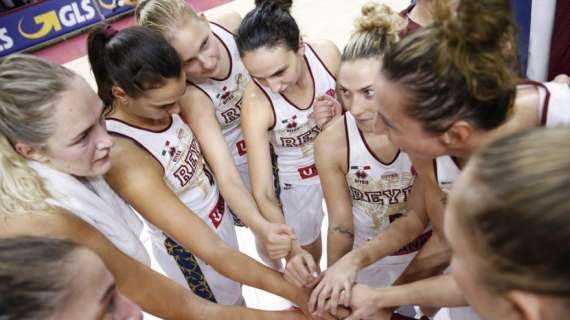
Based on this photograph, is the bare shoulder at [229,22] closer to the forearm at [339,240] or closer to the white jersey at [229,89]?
the white jersey at [229,89]

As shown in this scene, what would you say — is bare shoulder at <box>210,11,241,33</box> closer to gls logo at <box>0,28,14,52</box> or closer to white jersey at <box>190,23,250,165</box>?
white jersey at <box>190,23,250,165</box>

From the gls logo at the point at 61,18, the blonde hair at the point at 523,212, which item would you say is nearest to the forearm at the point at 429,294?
the blonde hair at the point at 523,212

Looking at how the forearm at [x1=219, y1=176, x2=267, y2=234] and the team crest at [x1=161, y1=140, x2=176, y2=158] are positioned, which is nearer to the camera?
the team crest at [x1=161, y1=140, x2=176, y2=158]

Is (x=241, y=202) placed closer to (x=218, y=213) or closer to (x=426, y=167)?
(x=218, y=213)

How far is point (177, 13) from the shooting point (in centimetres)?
180

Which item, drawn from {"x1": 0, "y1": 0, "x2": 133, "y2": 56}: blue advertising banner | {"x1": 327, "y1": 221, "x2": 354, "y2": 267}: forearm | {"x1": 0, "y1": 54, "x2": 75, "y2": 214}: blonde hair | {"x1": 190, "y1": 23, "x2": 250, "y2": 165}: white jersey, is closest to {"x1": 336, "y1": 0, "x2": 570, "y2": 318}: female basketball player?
{"x1": 327, "y1": 221, "x2": 354, "y2": 267}: forearm

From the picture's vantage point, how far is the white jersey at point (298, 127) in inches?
75.1

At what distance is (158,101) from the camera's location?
154cm

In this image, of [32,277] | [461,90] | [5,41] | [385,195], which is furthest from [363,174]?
[5,41]

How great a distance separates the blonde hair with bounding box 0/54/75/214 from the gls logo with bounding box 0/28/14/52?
19.1 feet

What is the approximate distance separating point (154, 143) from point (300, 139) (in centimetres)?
68

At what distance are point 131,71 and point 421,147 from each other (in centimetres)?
97

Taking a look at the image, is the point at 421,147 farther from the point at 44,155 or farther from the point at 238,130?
the point at 238,130

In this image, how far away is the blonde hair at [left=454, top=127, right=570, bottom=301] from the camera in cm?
53
